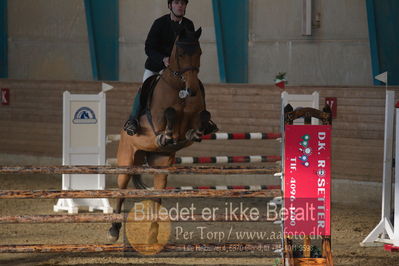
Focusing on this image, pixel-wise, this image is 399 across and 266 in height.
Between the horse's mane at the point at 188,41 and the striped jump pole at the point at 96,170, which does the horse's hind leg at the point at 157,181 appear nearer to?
the horse's mane at the point at 188,41

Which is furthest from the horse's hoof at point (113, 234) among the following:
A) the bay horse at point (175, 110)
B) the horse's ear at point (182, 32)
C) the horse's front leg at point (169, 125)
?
the horse's ear at point (182, 32)

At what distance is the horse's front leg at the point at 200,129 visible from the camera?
631 centimetres

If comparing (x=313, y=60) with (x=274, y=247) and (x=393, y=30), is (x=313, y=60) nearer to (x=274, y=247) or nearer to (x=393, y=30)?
(x=393, y=30)

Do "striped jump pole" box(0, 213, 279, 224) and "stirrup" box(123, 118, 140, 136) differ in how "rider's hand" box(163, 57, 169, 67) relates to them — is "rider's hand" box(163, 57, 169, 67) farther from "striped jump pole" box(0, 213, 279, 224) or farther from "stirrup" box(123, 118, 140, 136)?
"striped jump pole" box(0, 213, 279, 224)

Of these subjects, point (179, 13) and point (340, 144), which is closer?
point (179, 13)

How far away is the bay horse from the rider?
104mm

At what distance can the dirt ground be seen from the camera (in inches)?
246

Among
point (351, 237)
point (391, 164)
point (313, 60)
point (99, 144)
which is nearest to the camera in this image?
point (391, 164)

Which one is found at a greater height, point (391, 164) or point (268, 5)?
point (268, 5)

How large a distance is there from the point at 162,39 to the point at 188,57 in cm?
72

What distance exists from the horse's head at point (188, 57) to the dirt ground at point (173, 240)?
1.35 meters

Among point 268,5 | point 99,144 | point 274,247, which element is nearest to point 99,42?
point 268,5

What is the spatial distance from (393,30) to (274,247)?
16.4ft

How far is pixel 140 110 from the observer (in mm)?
6824
